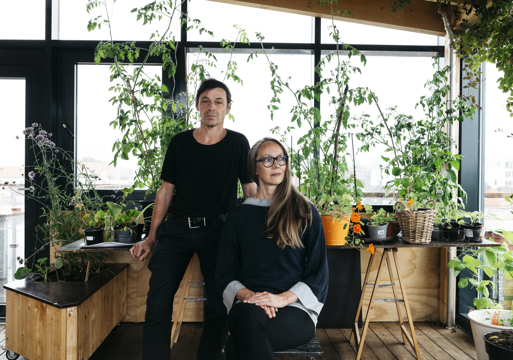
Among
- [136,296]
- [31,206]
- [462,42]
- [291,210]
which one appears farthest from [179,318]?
[462,42]

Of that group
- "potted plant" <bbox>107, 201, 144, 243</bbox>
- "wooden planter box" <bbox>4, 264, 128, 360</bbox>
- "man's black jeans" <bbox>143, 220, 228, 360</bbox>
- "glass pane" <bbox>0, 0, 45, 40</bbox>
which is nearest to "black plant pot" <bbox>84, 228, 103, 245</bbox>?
"potted plant" <bbox>107, 201, 144, 243</bbox>

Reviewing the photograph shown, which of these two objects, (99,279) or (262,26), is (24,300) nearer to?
(99,279)

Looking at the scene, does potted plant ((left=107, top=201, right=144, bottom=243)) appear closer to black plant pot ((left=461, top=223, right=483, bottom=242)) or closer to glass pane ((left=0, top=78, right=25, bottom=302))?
glass pane ((left=0, top=78, right=25, bottom=302))

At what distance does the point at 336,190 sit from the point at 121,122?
1.59 meters

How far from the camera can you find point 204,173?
220 centimetres

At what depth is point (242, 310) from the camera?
5.39 ft

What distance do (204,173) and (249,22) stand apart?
1765 millimetres

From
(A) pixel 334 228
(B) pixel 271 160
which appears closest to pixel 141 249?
(B) pixel 271 160

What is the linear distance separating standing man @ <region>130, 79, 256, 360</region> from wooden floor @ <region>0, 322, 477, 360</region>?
0.67 metres

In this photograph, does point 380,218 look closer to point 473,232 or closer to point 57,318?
point 473,232

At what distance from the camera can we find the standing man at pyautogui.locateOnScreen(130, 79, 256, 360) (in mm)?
2107

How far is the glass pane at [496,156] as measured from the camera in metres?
2.77

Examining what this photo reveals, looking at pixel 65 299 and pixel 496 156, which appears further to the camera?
pixel 496 156

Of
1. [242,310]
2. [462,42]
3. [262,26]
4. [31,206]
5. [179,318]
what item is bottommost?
[179,318]
